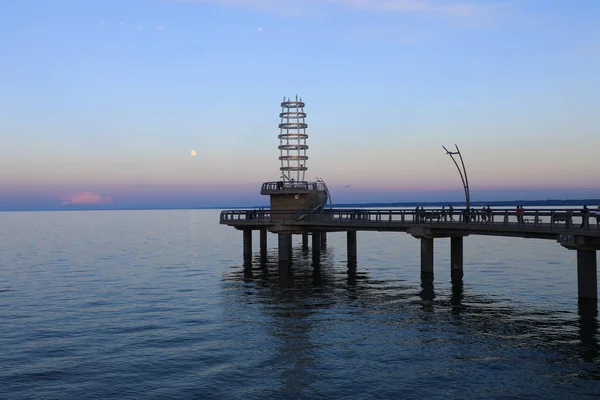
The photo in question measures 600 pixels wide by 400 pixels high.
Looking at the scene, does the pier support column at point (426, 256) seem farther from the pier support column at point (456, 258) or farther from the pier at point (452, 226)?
the pier support column at point (456, 258)

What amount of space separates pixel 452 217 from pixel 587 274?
12640 millimetres

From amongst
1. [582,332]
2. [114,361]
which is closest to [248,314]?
[114,361]

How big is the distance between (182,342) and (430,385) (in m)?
11.9

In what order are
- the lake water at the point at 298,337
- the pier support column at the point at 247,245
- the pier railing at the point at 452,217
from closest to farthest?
1. the lake water at the point at 298,337
2. the pier railing at the point at 452,217
3. the pier support column at the point at 247,245

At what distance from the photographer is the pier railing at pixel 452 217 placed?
113 ft

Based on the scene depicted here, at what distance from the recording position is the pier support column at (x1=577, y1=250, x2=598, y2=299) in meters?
33.7

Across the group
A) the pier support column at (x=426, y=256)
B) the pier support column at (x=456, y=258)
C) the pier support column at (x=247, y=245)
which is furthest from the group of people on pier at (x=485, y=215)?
the pier support column at (x=247, y=245)

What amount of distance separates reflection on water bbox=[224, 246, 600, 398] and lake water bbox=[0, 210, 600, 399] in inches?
3.3

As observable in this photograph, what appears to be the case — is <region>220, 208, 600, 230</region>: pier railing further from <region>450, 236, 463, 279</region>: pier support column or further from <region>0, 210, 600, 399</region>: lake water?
<region>0, 210, 600, 399</region>: lake water

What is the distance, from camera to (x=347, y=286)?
46.0 meters

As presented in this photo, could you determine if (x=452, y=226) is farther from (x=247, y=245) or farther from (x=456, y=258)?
(x=247, y=245)

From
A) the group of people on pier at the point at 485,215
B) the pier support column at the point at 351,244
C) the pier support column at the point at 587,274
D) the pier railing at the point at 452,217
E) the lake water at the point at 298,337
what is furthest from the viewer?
the pier support column at the point at 351,244

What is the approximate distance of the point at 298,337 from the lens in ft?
94.0

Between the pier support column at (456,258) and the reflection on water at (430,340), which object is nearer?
the reflection on water at (430,340)
